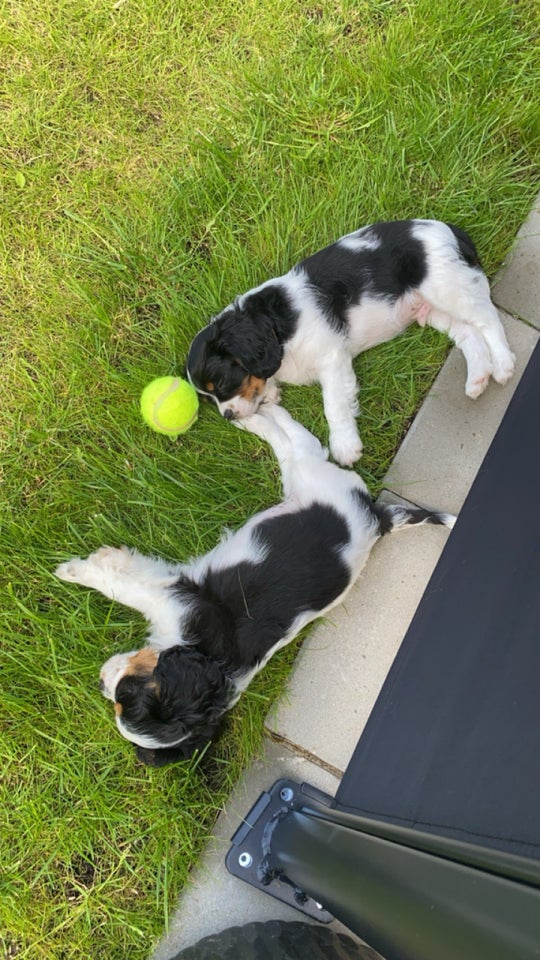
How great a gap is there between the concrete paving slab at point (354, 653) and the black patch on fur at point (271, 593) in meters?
0.32

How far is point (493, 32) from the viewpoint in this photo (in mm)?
2908

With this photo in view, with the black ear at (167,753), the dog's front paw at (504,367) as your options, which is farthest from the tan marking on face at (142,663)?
the dog's front paw at (504,367)

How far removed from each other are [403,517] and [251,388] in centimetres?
74

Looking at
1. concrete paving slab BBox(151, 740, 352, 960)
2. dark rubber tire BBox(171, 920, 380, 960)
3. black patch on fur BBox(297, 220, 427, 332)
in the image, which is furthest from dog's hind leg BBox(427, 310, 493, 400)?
dark rubber tire BBox(171, 920, 380, 960)

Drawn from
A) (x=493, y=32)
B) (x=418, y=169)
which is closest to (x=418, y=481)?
(x=418, y=169)

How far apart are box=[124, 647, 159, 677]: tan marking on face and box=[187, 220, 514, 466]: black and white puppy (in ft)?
3.04

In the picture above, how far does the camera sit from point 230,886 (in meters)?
2.44

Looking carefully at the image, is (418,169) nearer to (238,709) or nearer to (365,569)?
(365,569)

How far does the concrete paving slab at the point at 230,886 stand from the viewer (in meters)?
2.40

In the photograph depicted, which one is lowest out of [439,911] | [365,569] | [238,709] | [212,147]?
[238,709]

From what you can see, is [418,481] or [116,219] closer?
[418,481]

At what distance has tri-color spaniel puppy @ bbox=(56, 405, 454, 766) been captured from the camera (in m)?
2.12

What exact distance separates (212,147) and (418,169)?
87cm

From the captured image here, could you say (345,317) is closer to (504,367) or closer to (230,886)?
(504,367)
